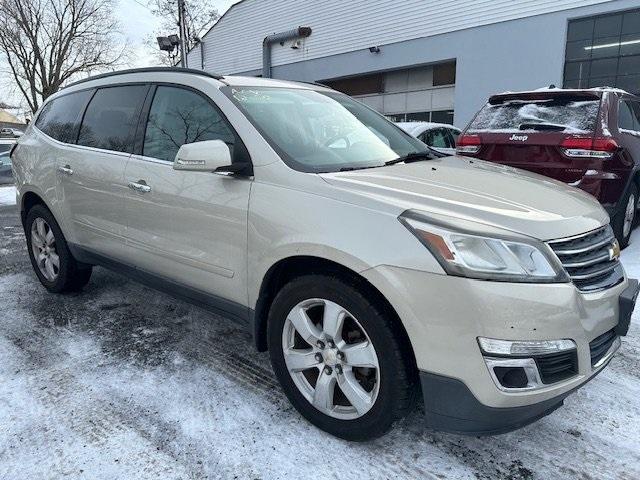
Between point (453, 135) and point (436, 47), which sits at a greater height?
point (436, 47)

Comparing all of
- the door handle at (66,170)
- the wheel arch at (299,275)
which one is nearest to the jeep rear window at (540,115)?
the wheel arch at (299,275)

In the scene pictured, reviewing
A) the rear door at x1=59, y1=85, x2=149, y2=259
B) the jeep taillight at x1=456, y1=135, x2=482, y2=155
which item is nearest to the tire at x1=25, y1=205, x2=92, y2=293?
the rear door at x1=59, y1=85, x2=149, y2=259

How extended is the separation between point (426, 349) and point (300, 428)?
0.83m

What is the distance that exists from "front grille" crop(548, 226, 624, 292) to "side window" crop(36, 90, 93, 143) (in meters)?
3.47

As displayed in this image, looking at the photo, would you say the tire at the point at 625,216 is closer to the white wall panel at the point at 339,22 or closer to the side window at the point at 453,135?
the side window at the point at 453,135

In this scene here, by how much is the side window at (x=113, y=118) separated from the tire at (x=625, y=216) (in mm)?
4521

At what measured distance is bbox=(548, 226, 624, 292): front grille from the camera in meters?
1.93

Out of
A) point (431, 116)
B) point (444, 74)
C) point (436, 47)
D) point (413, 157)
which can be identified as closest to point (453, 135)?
point (413, 157)

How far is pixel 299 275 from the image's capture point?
7.54 ft

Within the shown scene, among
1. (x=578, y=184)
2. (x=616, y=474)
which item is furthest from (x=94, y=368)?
(x=578, y=184)

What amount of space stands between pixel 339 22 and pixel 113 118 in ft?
60.7

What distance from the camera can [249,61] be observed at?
24047 millimetres

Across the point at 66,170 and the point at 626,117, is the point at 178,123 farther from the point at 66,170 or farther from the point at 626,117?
the point at 626,117

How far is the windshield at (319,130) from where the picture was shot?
2.55 m
